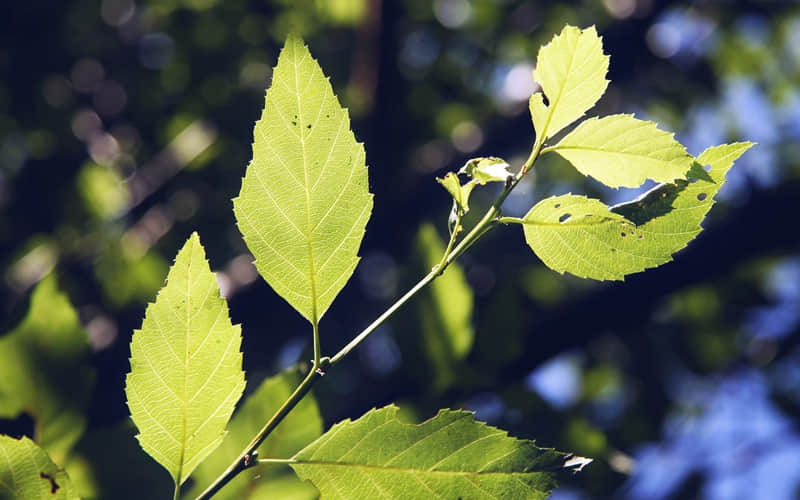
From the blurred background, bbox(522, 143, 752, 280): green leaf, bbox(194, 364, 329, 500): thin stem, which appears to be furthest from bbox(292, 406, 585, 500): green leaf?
the blurred background

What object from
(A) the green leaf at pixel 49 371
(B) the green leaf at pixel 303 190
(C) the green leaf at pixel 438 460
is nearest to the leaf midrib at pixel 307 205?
(B) the green leaf at pixel 303 190

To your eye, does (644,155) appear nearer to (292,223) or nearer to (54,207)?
(292,223)

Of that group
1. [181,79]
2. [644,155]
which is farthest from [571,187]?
[644,155]

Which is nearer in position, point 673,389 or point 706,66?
point 673,389

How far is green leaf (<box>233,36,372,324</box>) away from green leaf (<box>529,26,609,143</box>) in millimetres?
170

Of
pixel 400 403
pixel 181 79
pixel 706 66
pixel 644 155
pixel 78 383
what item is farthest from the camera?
pixel 706 66

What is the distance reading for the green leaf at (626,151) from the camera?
50 cm

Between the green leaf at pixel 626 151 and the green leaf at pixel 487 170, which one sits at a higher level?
the green leaf at pixel 626 151

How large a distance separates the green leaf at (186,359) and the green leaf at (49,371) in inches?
13.1

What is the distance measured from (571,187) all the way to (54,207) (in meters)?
2.04

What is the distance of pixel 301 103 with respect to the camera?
1.70ft

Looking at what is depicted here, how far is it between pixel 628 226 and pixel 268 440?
19.2 inches

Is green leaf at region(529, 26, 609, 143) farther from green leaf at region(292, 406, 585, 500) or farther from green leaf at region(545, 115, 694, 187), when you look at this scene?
green leaf at region(292, 406, 585, 500)

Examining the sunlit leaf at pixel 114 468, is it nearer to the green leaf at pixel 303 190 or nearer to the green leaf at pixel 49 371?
the green leaf at pixel 49 371
